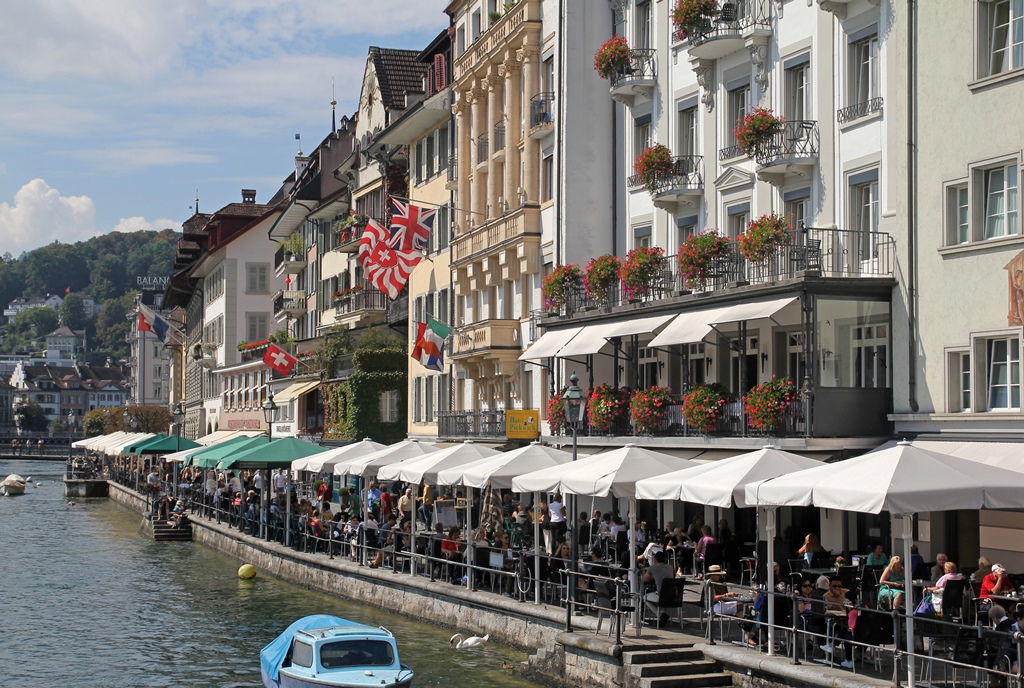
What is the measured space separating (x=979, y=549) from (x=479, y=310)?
2678cm

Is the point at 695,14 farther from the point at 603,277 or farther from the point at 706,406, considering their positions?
the point at 706,406

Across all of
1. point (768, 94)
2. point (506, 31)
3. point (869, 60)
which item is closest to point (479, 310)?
point (506, 31)

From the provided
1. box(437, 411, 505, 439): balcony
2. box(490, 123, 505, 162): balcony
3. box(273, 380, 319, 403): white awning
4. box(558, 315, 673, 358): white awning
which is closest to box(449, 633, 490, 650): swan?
box(558, 315, 673, 358): white awning

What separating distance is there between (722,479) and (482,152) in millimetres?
28605

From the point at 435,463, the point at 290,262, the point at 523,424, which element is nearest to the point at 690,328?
the point at 435,463

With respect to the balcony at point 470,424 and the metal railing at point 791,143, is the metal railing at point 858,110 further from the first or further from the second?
the balcony at point 470,424

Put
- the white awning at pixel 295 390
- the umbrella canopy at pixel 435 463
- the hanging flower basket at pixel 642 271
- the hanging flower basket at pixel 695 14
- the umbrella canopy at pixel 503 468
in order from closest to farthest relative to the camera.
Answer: the umbrella canopy at pixel 503 468 < the umbrella canopy at pixel 435 463 < the hanging flower basket at pixel 695 14 < the hanging flower basket at pixel 642 271 < the white awning at pixel 295 390

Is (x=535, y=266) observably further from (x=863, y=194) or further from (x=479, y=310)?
(x=863, y=194)

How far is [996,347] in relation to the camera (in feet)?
87.1

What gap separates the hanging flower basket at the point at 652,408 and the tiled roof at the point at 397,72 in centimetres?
3167

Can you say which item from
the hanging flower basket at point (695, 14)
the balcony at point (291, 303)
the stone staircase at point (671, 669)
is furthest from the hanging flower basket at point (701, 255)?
the balcony at point (291, 303)

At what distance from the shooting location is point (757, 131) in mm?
31844

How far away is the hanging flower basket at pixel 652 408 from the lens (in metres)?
34.9

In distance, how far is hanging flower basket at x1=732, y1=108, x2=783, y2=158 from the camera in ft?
104
